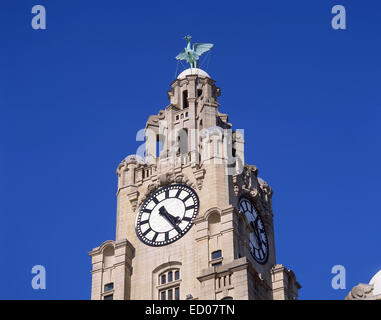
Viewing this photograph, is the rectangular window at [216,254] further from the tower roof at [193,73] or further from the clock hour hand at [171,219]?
the tower roof at [193,73]

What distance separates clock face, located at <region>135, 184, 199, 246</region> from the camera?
282 feet

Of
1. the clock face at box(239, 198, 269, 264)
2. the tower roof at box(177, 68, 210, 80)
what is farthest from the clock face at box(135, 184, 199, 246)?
the tower roof at box(177, 68, 210, 80)

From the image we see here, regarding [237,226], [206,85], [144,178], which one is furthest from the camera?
[206,85]

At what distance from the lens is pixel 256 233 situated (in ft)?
293

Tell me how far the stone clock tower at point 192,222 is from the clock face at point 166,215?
0.07m

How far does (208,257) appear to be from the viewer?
8306cm

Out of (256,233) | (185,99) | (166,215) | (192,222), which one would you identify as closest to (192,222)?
(192,222)

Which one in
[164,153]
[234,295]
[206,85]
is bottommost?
[234,295]

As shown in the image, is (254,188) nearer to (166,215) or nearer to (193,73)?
(166,215)

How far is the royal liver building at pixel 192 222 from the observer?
82688 mm

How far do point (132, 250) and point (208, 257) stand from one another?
6.52 metres
